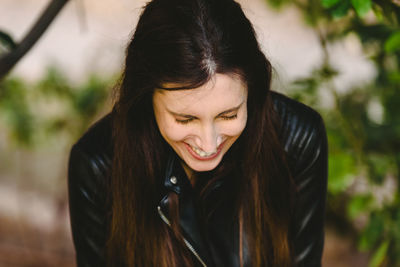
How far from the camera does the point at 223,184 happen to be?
5.45ft

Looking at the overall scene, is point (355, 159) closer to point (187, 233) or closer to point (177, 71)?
point (187, 233)

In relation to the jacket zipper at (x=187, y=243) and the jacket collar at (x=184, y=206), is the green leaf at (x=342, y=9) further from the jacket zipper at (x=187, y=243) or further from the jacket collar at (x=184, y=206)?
the jacket zipper at (x=187, y=243)

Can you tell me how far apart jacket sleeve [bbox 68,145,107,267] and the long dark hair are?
0.05m

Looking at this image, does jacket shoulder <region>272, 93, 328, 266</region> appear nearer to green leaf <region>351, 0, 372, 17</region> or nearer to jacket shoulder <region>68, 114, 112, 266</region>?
green leaf <region>351, 0, 372, 17</region>

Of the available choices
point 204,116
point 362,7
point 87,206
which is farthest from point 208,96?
point 87,206

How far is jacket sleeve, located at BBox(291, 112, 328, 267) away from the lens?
5.18ft

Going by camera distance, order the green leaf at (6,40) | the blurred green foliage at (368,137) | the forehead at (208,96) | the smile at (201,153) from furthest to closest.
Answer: the blurred green foliage at (368,137) < the green leaf at (6,40) < the smile at (201,153) < the forehead at (208,96)

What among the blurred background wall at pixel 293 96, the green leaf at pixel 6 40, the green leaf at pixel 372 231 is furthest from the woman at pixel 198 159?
the green leaf at pixel 372 231

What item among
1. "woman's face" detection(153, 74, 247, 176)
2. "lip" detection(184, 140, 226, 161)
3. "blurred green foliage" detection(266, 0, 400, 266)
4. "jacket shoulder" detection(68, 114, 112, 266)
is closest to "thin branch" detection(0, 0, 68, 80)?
"jacket shoulder" detection(68, 114, 112, 266)

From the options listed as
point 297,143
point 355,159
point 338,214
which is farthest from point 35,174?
point 297,143

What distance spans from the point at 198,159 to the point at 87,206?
0.44m

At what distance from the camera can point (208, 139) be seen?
1294mm

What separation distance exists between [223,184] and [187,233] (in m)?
0.21

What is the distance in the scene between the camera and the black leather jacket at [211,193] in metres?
1.53
